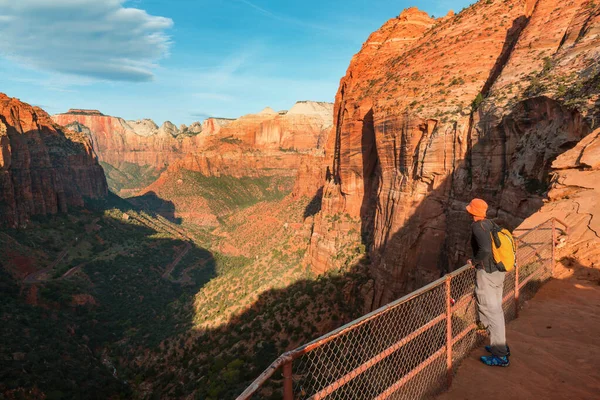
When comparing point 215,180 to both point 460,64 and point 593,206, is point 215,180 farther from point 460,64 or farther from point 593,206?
point 593,206

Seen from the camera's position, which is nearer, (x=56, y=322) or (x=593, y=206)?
(x=593, y=206)

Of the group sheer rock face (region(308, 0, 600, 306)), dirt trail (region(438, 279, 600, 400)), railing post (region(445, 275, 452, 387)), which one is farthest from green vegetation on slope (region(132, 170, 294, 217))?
railing post (region(445, 275, 452, 387))

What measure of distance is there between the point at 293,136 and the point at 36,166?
11598 cm

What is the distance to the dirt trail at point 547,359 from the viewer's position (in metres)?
5.79

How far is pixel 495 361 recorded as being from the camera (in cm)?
653

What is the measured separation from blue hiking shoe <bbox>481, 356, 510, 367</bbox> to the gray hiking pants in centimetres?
9

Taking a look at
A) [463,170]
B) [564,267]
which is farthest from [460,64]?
[564,267]

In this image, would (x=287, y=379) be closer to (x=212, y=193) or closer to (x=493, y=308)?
(x=493, y=308)

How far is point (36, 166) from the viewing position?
72062 millimetres

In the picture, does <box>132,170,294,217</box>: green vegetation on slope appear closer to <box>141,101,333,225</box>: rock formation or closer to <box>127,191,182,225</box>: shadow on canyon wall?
<box>127,191,182,225</box>: shadow on canyon wall

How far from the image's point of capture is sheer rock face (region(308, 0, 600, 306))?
51.2ft

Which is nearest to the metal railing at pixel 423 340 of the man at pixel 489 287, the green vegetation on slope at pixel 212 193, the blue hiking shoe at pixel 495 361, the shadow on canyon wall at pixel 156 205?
the man at pixel 489 287

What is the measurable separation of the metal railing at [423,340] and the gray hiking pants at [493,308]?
1.06 ft

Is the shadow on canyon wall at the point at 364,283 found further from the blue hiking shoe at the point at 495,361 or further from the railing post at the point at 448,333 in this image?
the railing post at the point at 448,333
